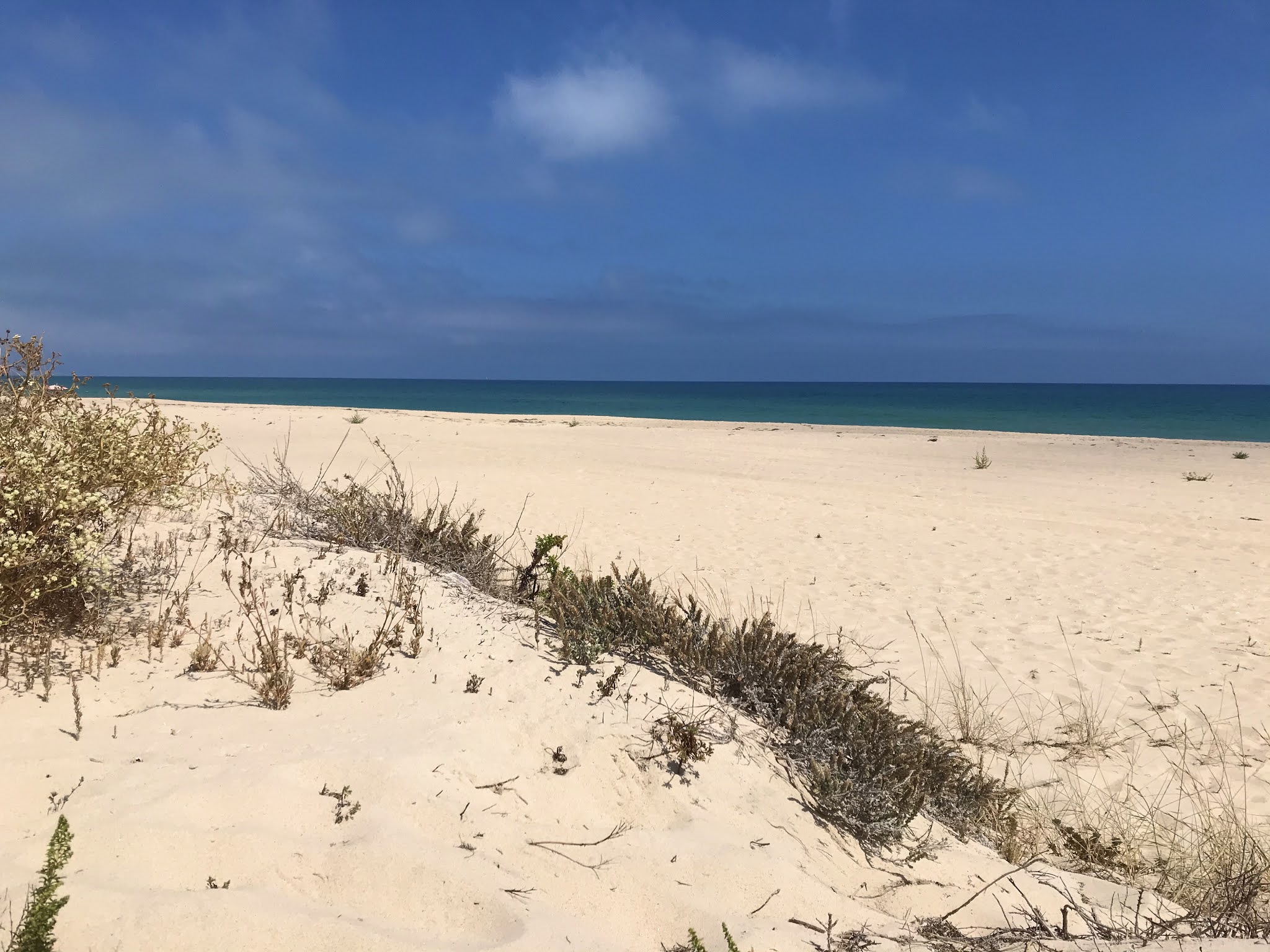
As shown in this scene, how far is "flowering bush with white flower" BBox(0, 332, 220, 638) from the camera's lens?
3.11m

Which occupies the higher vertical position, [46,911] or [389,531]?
[389,531]

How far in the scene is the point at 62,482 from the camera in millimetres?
3109

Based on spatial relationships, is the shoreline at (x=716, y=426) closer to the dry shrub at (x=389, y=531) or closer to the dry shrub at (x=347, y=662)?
the dry shrub at (x=389, y=531)

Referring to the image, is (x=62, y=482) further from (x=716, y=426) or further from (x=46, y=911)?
(x=716, y=426)

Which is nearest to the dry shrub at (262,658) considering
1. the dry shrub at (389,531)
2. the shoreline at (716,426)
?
the dry shrub at (389,531)

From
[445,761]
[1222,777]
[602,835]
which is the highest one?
[445,761]

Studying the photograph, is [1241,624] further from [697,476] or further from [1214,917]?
[697,476]

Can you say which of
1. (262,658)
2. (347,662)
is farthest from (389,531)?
(262,658)

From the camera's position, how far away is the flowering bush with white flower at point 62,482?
10.2ft

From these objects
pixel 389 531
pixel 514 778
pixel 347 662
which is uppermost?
pixel 389 531

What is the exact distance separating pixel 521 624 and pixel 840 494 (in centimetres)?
904

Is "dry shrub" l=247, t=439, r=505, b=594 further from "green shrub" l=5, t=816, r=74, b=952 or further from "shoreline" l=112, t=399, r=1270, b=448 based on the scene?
"shoreline" l=112, t=399, r=1270, b=448

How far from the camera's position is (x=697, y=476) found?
45.2 feet

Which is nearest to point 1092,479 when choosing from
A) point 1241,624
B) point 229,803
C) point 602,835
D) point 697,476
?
point 697,476
